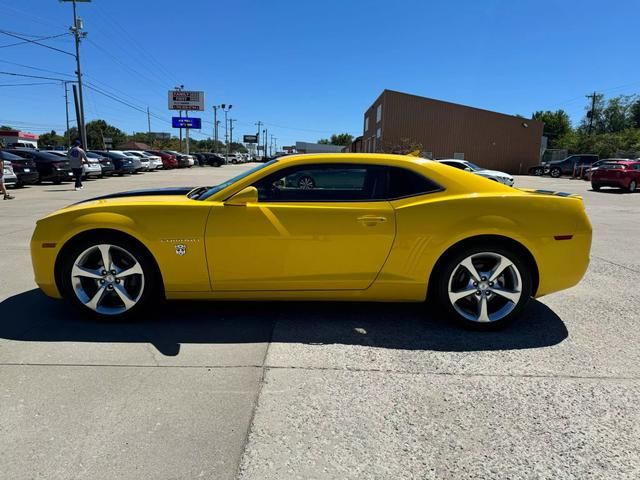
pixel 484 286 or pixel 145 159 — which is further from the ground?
pixel 145 159

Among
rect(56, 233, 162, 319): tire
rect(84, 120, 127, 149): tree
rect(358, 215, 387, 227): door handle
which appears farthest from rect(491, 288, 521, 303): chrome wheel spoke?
rect(84, 120, 127, 149): tree

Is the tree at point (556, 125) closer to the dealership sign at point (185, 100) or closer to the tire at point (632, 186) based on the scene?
the dealership sign at point (185, 100)

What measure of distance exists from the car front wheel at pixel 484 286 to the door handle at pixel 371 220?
0.64 m

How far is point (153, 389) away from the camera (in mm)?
2795

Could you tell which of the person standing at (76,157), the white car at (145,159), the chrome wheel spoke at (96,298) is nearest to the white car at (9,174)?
the person standing at (76,157)

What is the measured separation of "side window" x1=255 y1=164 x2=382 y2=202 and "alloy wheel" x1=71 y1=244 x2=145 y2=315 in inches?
48.2

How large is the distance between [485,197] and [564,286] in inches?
40.0

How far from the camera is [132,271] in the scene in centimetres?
370

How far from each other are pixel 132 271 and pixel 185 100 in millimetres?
68964

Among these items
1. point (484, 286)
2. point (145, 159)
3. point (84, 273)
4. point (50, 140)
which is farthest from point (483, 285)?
point (50, 140)

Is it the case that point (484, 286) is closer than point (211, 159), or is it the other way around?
point (484, 286)

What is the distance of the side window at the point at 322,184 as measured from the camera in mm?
3727

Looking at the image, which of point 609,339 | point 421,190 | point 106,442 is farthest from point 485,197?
point 106,442

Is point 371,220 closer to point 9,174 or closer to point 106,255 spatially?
point 106,255
